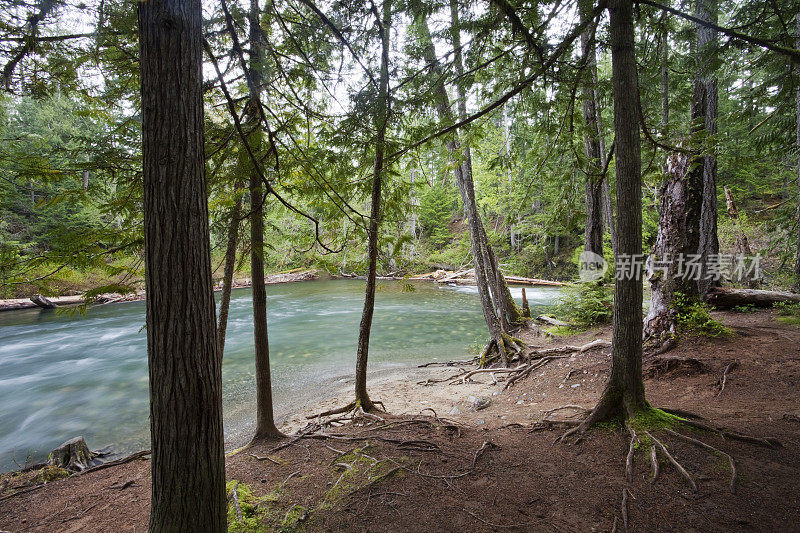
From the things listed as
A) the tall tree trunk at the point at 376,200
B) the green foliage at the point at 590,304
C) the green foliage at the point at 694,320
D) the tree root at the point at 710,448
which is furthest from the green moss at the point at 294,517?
the green foliage at the point at 590,304

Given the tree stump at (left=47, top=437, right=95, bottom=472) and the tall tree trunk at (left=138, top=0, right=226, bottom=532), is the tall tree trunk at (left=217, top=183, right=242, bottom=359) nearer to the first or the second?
the tall tree trunk at (left=138, top=0, right=226, bottom=532)

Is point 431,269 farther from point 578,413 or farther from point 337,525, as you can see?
point 337,525

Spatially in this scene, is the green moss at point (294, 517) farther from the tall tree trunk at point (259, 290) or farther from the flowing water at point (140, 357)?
the flowing water at point (140, 357)

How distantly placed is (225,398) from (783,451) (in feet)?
28.4

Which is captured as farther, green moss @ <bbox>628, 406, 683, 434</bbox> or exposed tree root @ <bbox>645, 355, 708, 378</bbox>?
exposed tree root @ <bbox>645, 355, 708, 378</bbox>

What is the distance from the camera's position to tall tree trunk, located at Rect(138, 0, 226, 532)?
81.0 inches

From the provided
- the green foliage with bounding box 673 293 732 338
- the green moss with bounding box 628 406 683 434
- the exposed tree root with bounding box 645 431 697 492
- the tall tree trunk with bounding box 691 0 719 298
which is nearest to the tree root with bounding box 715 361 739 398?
the green foliage with bounding box 673 293 732 338

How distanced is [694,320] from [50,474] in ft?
32.2

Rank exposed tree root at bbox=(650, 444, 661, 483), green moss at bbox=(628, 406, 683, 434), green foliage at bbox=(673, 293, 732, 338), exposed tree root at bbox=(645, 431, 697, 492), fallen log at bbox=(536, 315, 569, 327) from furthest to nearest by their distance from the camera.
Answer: fallen log at bbox=(536, 315, 569, 327), green foliage at bbox=(673, 293, 732, 338), green moss at bbox=(628, 406, 683, 434), exposed tree root at bbox=(650, 444, 661, 483), exposed tree root at bbox=(645, 431, 697, 492)

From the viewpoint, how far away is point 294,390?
26.9ft

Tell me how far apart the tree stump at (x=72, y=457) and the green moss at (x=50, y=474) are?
17 cm

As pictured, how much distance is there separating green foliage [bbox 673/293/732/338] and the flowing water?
4747 millimetres

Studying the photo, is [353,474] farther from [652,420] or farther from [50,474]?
[50,474]

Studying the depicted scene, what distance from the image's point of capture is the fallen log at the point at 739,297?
8078 millimetres
